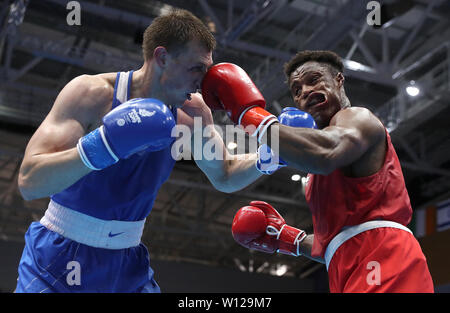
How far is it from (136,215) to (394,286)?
3.80 feet

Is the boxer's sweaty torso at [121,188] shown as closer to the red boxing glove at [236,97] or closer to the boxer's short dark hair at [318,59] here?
the red boxing glove at [236,97]

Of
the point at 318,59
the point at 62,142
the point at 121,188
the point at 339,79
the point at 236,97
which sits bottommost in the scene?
the point at 121,188

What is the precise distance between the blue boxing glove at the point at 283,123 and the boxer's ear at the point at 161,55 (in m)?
0.61

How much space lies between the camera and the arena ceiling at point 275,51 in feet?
23.6

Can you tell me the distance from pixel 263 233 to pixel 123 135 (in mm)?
1190

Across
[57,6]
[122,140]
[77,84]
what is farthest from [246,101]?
[57,6]

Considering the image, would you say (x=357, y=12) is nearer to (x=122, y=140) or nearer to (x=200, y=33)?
(x=200, y=33)

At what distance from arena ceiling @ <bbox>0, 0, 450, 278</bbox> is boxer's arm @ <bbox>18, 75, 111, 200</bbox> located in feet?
15.1

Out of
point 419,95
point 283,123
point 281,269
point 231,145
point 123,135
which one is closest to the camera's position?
point 123,135

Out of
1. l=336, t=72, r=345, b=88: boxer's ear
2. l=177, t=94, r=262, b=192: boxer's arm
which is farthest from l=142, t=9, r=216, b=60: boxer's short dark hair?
l=336, t=72, r=345, b=88: boxer's ear

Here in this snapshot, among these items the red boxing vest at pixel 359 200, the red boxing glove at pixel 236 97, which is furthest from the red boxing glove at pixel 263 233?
the red boxing glove at pixel 236 97

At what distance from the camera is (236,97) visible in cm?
244

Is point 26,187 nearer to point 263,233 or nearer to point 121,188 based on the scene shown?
point 121,188

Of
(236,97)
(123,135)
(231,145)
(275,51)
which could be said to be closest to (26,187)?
(123,135)
